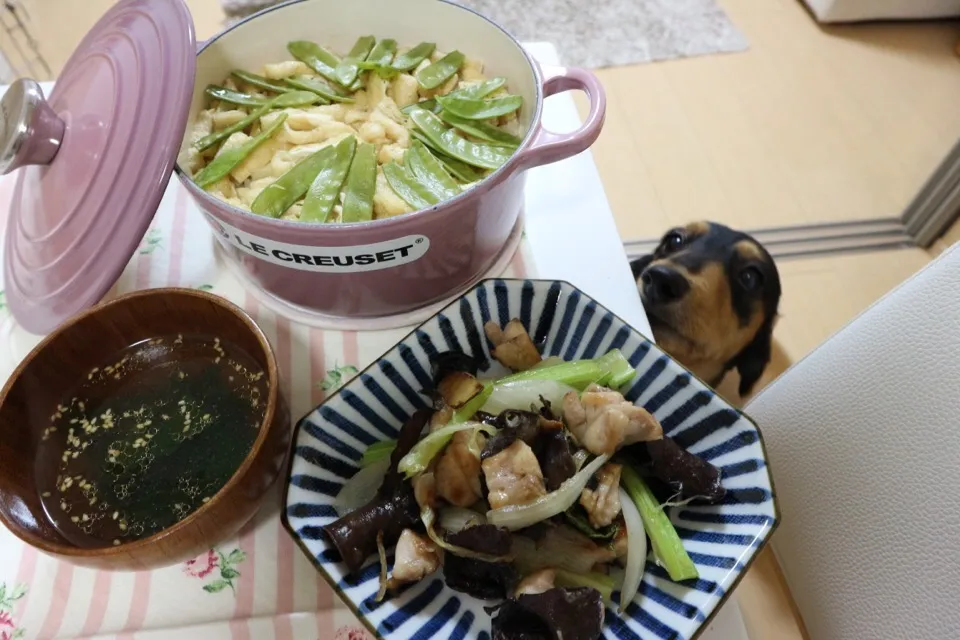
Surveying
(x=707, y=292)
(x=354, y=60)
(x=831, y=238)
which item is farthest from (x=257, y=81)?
(x=831, y=238)

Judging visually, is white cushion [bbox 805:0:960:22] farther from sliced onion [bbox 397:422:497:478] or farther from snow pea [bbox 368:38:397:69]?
sliced onion [bbox 397:422:497:478]

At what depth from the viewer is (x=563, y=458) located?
592mm

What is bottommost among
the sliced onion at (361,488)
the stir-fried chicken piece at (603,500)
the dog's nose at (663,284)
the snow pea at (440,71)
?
the dog's nose at (663,284)

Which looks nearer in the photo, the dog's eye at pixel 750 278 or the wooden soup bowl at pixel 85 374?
the wooden soup bowl at pixel 85 374

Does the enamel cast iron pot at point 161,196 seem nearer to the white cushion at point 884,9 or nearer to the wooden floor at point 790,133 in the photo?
the wooden floor at point 790,133

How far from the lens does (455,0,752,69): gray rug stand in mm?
2244

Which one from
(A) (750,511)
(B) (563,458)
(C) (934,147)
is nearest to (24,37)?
(B) (563,458)

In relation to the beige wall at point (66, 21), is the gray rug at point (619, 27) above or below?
below

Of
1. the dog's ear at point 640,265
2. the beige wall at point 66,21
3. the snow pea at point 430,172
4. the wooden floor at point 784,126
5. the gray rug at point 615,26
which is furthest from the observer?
the gray rug at point 615,26

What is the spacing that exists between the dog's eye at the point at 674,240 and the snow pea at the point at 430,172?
0.58 metres

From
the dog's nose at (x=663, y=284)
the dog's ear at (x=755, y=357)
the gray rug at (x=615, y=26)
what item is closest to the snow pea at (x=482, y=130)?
the dog's nose at (x=663, y=284)

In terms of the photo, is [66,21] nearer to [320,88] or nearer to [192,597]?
[320,88]

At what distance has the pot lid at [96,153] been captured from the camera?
65 cm

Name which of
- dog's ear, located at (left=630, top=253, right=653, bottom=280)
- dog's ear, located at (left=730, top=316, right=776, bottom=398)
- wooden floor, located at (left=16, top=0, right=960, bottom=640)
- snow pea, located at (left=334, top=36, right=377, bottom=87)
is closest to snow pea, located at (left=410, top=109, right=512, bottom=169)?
snow pea, located at (left=334, top=36, right=377, bottom=87)
